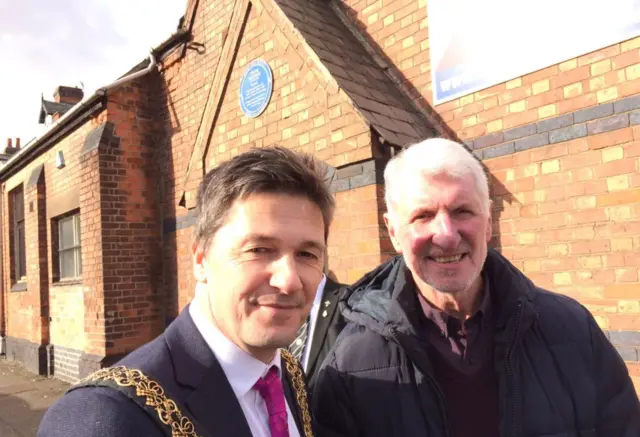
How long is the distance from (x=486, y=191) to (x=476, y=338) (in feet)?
1.72

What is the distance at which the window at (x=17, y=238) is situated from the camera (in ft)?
37.6

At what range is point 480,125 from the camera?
3777 mm

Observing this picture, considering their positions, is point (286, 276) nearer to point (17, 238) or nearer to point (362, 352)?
point (362, 352)

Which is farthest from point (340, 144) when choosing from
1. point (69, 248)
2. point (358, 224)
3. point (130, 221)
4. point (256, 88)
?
point (69, 248)

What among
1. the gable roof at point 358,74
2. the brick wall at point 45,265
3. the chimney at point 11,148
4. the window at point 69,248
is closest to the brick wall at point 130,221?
the brick wall at point 45,265

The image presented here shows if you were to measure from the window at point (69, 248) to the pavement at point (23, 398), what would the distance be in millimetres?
1853

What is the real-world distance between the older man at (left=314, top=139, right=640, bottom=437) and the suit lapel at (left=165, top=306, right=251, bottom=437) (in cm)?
51

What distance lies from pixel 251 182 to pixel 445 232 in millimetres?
702

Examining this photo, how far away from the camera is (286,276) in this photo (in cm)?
125

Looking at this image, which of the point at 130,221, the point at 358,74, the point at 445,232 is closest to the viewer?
the point at 445,232

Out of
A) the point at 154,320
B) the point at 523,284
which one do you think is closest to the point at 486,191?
the point at 523,284

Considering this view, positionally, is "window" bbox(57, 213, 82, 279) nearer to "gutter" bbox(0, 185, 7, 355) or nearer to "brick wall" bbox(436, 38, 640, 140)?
"gutter" bbox(0, 185, 7, 355)

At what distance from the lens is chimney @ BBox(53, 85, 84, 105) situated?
480 inches

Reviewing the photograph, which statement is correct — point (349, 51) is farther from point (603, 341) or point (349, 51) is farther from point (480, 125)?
point (603, 341)
